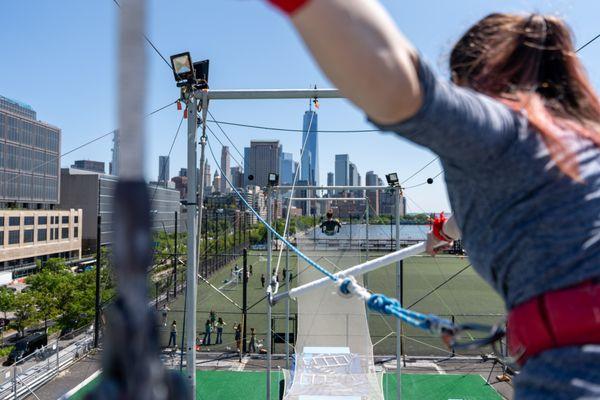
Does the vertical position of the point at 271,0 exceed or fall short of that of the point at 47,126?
it falls short

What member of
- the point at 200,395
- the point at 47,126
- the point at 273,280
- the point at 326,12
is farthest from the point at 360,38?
the point at 47,126

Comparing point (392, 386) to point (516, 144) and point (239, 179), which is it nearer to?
point (516, 144)

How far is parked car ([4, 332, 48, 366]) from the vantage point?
9.85 meters

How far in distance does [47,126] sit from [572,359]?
33.6 meters

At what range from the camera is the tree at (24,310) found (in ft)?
40.8

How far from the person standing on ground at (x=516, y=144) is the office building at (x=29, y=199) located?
25998 millimetres

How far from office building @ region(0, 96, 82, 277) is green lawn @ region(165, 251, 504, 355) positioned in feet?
40.5

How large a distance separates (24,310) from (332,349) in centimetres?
1110

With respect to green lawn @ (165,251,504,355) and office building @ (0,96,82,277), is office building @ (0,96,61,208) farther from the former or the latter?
green lawn @ (165,251,504,355)

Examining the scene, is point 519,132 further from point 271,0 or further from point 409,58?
point 271,0

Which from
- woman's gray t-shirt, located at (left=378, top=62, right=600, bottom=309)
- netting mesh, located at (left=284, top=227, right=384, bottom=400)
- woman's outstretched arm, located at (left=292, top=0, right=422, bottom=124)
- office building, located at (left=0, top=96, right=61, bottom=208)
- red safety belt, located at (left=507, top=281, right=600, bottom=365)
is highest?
office building, located at (left=0, top=96, right=61, bottom=208)

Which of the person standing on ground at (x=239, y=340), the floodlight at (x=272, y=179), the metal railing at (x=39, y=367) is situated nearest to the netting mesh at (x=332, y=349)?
the floodlight at (x=272, y=179)

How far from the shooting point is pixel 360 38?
0.37 meters

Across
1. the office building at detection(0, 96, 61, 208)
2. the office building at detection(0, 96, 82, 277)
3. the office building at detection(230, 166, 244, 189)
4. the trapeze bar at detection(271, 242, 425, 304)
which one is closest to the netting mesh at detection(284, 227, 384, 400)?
the office building at detection(230, 166, 244, 189)
